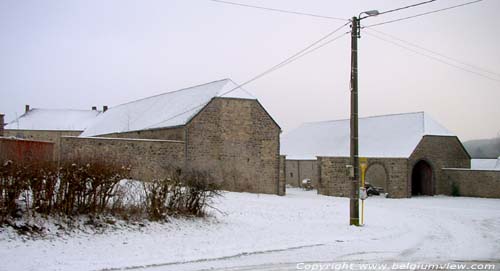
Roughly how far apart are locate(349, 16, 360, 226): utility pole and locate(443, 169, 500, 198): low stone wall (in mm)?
24478

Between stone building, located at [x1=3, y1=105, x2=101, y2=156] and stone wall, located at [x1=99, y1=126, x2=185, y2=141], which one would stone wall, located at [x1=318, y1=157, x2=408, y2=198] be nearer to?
stone wall, located at [x1=99, y1=126, x2=185, y2=141]

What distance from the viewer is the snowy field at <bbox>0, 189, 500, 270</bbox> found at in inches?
441

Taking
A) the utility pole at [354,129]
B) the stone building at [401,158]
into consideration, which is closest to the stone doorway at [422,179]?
the stone building at [401,158]

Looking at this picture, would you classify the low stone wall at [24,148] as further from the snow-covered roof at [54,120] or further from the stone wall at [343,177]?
the snow-covered roof at [54,120]

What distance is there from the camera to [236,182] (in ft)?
112

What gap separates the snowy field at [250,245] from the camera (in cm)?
1120

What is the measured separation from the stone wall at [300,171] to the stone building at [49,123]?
111ft

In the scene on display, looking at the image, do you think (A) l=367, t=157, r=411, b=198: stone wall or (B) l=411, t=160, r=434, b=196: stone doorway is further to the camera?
(B) l=411, t=160, r=434, b=196: stone doorway

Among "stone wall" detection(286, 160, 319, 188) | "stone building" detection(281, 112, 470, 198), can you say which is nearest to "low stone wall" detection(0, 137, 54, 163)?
"stone building" detection(281, 112, 470, 198)

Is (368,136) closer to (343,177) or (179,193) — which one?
(343,177)

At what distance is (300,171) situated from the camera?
181ft

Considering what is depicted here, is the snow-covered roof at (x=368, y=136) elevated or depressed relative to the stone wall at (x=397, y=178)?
elevated

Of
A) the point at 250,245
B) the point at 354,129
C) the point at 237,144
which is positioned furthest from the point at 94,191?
the point at 237,144

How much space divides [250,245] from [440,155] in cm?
3268
